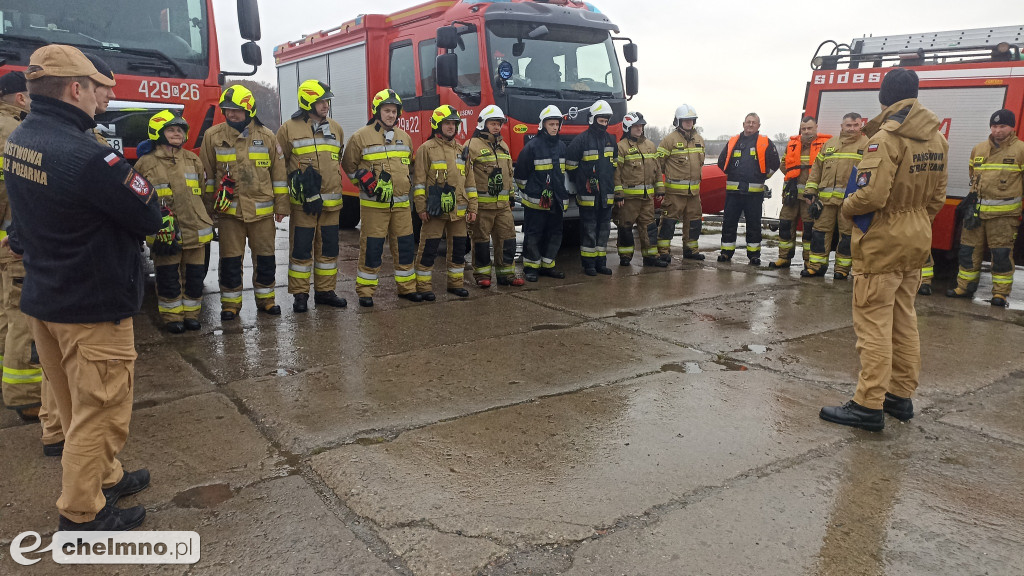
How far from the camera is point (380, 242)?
6520 mm

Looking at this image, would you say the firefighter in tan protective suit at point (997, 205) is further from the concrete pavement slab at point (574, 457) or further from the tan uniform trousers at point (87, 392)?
the tan uniform trousers at point (87, 392)

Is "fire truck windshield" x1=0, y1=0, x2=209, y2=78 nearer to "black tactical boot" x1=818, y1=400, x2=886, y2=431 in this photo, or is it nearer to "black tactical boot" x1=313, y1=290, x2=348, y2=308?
"black tactical boot" x1=313, y1=290, x2=348, y2=308

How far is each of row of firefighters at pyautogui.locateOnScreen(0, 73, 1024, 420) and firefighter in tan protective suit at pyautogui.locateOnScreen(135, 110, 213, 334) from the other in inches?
0.5

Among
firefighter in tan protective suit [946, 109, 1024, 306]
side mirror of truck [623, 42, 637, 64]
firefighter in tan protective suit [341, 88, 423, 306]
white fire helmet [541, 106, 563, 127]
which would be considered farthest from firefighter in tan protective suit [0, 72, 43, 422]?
firefighter in tan protective suit [946, 109, 1024, 306]

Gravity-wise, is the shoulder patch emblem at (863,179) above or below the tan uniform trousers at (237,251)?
above

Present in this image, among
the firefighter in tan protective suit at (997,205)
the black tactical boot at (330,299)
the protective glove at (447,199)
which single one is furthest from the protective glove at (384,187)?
the firefighter in tan protective suit at (997,205)

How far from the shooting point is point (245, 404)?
161 inches

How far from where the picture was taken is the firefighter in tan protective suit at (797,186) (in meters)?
8.34

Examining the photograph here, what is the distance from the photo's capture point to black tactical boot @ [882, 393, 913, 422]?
157 inches

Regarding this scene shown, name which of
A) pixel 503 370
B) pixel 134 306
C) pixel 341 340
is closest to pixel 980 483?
pixel 503 370

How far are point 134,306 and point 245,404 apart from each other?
148cm

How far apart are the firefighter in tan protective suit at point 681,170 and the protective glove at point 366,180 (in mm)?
3813

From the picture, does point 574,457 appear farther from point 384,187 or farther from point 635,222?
point 635,222

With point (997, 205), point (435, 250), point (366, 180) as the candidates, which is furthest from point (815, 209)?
point (366, 180)
